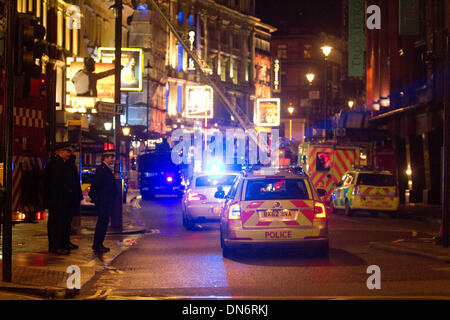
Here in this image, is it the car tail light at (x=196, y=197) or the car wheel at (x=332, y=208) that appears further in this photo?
the car wheel at (x=332, y=208)

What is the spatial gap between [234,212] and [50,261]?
3323 millimetres

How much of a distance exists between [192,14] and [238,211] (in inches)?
2672

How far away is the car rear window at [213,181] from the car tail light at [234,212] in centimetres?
702

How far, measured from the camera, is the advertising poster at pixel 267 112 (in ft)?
282

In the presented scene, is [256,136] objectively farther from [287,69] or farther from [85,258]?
[287,69]

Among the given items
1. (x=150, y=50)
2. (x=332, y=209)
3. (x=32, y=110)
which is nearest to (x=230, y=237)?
(x=32, y=110)

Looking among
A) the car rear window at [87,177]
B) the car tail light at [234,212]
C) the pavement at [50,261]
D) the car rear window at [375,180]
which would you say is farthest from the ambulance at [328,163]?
the car tail light at [234,212]

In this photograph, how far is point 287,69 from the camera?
12044 cm

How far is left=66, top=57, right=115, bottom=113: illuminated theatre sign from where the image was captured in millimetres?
26781

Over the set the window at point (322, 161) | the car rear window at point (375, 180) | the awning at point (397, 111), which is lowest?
the car rear window at point (375, 180)

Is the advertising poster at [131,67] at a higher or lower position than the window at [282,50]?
lower

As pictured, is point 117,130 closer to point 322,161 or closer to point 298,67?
point 322,161

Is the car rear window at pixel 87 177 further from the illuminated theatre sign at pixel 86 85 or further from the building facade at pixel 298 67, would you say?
the building facade at pixel 298 67

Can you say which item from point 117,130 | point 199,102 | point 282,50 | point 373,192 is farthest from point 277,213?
point 282,50
